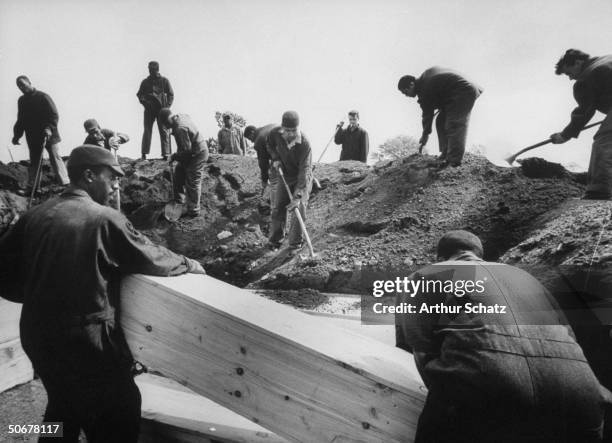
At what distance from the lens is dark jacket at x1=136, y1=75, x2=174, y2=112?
8.56 m

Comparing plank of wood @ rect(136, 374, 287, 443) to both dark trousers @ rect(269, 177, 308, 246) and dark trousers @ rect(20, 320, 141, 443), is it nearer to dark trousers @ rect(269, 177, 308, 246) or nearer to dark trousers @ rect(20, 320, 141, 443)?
dark trousers @ rect(20, 320, 141, 443)

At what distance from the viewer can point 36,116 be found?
22.8 ft

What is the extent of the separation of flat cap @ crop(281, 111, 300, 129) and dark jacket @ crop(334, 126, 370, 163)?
392 cm

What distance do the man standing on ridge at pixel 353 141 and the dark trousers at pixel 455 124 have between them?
8.63 ft

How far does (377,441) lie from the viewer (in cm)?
110

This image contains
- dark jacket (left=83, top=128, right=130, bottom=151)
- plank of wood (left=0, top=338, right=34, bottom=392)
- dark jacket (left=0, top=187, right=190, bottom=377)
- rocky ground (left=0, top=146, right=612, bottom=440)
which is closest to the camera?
dark jacket (left=0, top=187, right=190, bottom=377)

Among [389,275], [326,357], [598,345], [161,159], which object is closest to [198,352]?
[326,357]

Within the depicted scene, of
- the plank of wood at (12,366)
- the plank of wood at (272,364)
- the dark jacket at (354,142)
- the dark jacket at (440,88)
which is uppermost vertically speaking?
the dark jacket at (440,88)

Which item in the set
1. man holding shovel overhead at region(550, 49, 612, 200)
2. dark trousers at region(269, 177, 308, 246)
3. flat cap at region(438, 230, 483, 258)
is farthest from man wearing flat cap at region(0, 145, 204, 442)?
man holding shovel overhead at region(550, 49, 612, 200)

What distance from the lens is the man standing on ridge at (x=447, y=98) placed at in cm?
587

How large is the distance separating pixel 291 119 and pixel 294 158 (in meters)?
0.59

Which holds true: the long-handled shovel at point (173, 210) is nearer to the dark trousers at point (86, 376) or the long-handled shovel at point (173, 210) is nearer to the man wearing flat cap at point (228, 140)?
the man wearing flat cap at point (228, 140)

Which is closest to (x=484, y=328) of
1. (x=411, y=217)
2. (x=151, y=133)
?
(x=411, y=217)

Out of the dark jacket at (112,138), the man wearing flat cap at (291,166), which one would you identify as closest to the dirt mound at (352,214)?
the man wearing flat cap at (291,166)
